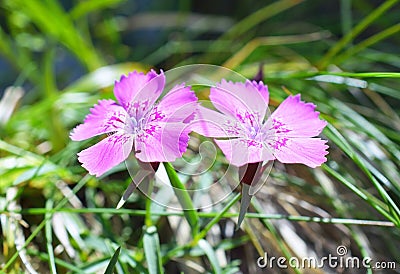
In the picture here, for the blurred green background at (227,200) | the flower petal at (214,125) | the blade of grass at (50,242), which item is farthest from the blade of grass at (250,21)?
the flower petal at (214,125)

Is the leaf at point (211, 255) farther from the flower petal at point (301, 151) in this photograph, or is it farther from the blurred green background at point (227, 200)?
the flower petal at point (301, 151)

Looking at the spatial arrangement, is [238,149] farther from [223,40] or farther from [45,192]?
[223,40]

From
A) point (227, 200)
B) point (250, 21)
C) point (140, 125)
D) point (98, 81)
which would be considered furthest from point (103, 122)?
point (250, 21)

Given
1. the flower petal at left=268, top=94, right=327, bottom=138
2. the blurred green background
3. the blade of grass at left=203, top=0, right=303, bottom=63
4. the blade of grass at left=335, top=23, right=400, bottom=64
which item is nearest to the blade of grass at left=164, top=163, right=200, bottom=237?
the blurred green background

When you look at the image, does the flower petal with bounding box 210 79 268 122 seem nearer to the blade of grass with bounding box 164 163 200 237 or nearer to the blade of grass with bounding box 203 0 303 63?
the blade of grass with bounding box 164 163 200 237

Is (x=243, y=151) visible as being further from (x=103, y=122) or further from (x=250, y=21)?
(x=250, y=21)

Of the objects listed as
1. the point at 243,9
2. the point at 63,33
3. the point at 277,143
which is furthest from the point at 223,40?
the point at 277,143
